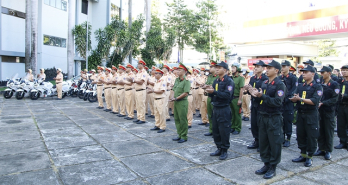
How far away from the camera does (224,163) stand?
15.6 ft

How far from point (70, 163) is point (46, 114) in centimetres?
592

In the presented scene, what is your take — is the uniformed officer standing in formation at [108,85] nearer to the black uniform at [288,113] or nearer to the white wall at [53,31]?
the black uniform at [288,113]

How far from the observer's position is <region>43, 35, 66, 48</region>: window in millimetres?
23625

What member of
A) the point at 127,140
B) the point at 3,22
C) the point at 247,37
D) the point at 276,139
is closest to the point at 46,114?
the point at 127,140

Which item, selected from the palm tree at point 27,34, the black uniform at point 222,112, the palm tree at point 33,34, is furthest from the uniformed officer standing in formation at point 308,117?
the palm tree at point 27,34

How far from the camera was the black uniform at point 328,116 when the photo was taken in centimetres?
510

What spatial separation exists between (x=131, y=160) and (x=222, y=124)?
70.2 inches

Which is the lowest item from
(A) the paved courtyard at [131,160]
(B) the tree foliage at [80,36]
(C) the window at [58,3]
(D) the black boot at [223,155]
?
(A) the paved courtyard at [131,160]

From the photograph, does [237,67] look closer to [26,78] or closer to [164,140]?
[164,140]

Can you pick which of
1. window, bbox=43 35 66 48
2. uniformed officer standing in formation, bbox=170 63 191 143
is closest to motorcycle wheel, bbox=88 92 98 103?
uniformed officer standing in formation, bbox=170 63 191 143

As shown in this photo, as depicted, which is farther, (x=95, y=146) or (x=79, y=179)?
(x=95, y=146)

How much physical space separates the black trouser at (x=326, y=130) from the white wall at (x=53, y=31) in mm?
22961

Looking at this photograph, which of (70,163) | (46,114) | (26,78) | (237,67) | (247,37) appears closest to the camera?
(70,163)

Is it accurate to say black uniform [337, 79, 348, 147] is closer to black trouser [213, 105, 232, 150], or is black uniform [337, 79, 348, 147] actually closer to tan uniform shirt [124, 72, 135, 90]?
black trouser [213, 105, 232, 150]
